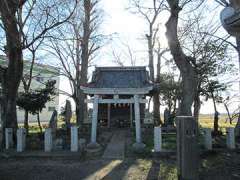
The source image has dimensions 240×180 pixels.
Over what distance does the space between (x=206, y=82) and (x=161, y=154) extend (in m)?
11.4

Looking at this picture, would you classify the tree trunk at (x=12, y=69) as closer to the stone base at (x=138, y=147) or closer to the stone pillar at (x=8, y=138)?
the stone pillar at (x=8, y=138)

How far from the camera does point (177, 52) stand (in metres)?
14.0

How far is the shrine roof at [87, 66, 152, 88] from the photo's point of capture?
15.2m

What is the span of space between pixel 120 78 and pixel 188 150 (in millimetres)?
10314

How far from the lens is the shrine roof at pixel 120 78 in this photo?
1522 centimetres

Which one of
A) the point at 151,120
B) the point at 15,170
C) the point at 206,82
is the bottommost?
the point at 15,170

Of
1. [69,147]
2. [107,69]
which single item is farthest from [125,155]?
[107,69]

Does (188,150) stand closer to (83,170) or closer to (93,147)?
(83,170)

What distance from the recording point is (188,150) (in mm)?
7727

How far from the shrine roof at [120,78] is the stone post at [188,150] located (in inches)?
271

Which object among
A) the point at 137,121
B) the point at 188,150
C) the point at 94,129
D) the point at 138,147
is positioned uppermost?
the point at 137,121

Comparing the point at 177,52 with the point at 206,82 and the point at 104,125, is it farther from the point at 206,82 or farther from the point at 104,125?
the point at 104,125

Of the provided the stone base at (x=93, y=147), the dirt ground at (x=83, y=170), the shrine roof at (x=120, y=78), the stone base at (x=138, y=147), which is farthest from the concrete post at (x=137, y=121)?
the dirt ground at (x=83, y=170)

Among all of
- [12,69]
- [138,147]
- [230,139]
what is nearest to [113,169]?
[138,147]
